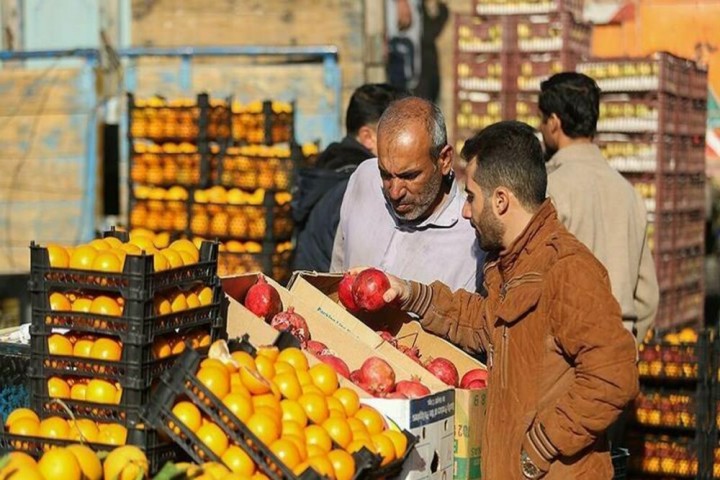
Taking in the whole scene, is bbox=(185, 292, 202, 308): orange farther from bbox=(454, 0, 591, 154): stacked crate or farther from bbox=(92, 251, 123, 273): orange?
bbox=(454, 0, 591, 154): stacked crate

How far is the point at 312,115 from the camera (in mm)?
11852

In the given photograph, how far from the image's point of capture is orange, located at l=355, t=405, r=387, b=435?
3596 millimetres

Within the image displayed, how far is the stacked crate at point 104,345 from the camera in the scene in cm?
341

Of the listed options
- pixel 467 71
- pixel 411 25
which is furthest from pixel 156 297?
pixel 411 25

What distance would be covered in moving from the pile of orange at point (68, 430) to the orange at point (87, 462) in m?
0.21

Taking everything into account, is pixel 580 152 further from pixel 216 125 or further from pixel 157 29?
pixel 157 29

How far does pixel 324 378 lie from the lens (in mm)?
3705

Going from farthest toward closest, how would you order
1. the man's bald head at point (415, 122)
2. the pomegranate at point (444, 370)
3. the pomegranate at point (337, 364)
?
the man's bald head at point (415, 122), the pomegranate at point (444, 370), the pomegranate at point (337, 364)

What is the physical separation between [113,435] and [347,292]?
1263 mm

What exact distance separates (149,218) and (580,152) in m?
5.37

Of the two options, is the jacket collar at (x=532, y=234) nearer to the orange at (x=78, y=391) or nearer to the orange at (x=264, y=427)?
the orange at (x=264, y=427)

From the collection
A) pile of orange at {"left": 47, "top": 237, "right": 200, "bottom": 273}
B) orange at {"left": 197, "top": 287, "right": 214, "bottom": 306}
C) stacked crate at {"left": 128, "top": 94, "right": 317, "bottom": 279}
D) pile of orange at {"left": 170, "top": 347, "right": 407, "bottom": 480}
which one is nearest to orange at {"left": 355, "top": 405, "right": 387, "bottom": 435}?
pile of orange at {"left": 170, "top": 347, "right": 407, "bottom": 480}

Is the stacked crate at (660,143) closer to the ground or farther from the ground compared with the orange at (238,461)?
farther from the ground

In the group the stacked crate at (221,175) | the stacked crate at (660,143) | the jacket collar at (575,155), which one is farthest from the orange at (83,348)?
the stacked crate at (660,143)
